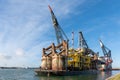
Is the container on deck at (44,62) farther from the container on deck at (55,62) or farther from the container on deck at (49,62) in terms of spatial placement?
the container on deck at (55,62)

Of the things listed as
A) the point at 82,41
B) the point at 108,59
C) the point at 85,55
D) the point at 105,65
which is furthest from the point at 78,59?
the point at 108,59

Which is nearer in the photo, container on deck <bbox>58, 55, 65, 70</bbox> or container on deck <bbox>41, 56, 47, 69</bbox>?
container on deck <bbox>58, 55, 65, 70</bbox>

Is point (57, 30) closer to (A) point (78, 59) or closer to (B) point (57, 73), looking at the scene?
(A) point (78, 59)

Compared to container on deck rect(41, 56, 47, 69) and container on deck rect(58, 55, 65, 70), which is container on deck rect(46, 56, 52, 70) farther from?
container on deck rect(58, 55, 65, 70)

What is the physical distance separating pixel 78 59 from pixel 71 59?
3.78 m

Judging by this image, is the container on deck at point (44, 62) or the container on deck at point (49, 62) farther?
the container on deck at point (44, 62)

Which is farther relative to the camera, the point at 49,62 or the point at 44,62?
the point at 44,62

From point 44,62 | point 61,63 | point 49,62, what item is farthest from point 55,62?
point 44,62

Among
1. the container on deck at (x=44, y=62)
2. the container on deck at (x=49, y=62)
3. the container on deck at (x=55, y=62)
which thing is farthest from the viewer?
the container on deck at (x=44, y=62)

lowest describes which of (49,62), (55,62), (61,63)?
(61,63)

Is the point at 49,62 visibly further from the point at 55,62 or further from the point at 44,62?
the point at 55,62

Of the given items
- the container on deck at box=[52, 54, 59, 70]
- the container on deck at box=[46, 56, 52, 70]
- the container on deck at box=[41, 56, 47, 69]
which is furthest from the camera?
the container on deck at box=[41, 56, 47, 69]

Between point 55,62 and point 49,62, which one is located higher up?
point 49,62

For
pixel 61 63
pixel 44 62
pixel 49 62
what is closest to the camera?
pixel 61 63
